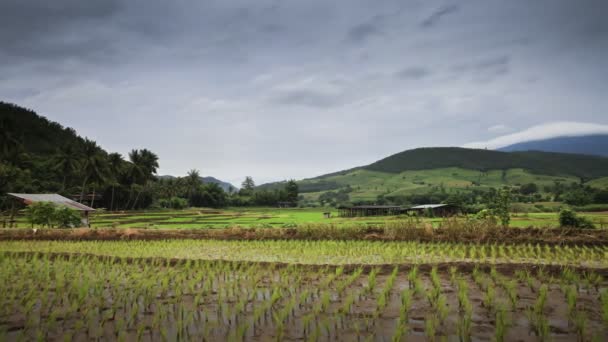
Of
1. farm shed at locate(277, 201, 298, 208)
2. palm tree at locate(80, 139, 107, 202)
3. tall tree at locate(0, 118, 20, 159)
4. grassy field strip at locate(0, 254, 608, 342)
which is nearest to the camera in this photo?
grassy field strip at locate(0, 254, 608, 342)

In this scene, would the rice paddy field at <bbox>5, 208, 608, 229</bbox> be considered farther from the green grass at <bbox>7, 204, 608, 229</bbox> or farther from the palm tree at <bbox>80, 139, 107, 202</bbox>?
the palm tree at <bbox>80, 139, 107, 202</bbox>

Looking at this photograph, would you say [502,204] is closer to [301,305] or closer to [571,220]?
[571,220]

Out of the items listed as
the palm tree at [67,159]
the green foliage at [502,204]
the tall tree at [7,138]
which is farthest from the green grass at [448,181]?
the green foliage at [502,204]

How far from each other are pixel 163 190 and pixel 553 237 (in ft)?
283

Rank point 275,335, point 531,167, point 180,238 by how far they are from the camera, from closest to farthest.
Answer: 1. point 275,335
2. point 180,238
3. point 531,167

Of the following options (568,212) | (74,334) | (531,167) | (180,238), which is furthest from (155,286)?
(531,167)

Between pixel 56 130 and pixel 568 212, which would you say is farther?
pixel 56 130

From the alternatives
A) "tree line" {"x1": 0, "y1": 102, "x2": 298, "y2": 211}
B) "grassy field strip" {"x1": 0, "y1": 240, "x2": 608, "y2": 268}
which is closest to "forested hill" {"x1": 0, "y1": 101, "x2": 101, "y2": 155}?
"tree line" {"x1": 0, "y1": 102, "x2": 298, "y2": 211}

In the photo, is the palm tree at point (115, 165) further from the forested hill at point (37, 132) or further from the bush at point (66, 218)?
the bush at point (66, 218)

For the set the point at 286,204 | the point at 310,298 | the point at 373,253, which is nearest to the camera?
the point at 310,298

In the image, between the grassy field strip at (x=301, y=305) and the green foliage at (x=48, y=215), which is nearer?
A: the grassy field strip at (x=301, y=305)

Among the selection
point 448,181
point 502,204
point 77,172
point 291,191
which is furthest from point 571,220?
point 448,181

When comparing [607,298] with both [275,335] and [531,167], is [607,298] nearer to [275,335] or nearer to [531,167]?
[275,335]

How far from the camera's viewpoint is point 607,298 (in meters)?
6.01
